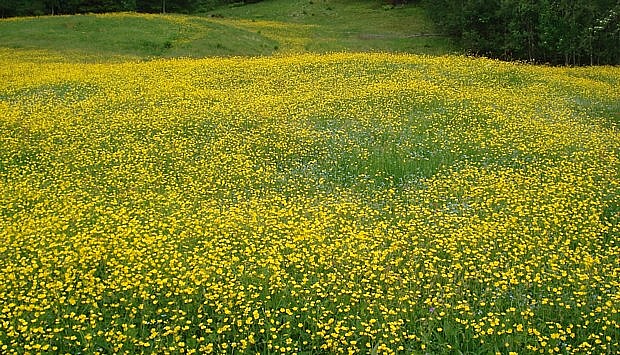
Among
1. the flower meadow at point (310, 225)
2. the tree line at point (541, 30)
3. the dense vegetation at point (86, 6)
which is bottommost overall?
the flower meadow at point (310, 225)

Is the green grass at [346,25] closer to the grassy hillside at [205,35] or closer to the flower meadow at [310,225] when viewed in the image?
the grassy hillside at [205,35]

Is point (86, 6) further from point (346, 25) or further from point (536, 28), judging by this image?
point (536, 28)

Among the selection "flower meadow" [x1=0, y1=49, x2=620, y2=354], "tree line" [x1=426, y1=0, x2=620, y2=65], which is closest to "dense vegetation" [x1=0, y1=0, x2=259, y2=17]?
"tree line" [x1=426, y1=0, x2=620, y2=65]

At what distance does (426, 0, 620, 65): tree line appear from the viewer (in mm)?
28094

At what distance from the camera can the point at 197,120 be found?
16.5 meters

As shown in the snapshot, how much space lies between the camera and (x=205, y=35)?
35938 millimetres

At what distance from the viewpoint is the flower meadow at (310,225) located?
21.7 feet

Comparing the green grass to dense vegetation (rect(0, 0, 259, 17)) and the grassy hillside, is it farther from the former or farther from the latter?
dense vegetation (rect(0, 0, 259, 17))

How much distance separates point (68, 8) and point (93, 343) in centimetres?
5067

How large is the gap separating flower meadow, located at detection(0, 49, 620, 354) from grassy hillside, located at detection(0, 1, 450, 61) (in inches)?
583

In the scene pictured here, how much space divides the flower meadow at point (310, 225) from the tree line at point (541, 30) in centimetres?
1156

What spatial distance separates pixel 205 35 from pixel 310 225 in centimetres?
2926

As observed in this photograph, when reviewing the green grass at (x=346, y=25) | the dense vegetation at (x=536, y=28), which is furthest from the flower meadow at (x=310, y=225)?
the green grass at (x=346, y=25)

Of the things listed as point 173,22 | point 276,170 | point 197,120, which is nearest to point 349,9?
point 173,22
